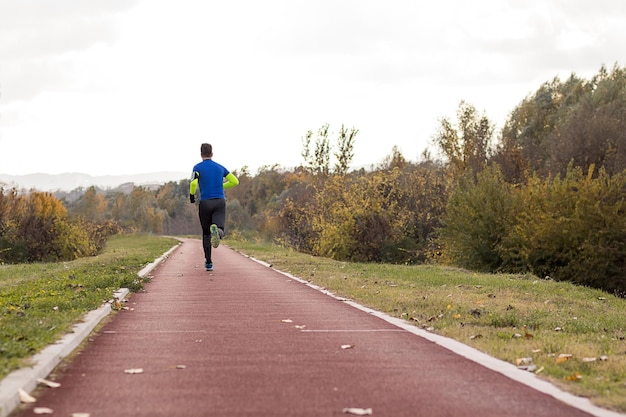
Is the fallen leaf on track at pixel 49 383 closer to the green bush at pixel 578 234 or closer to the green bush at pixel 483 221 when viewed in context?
the green bush at pixel 578 234

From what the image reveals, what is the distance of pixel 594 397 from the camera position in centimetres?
587

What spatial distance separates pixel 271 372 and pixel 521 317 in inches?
202

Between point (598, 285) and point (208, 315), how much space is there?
15.2 metres

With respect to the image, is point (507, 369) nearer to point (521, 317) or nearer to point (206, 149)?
point (521, 317)

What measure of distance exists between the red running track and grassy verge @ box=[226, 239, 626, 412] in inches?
20.7

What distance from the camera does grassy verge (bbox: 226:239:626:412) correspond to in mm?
6875

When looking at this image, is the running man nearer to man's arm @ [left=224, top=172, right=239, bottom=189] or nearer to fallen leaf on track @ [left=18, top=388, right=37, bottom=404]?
man's arm @ [left=224, top=172, right=239, bottom=189]

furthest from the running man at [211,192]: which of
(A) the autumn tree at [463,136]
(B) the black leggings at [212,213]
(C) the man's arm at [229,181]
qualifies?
(A) the autumn tree at [463,136]

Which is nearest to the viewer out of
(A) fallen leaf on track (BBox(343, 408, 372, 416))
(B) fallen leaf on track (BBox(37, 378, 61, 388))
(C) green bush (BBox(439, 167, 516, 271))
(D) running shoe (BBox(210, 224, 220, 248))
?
(A) fallen leaf on track (BBox(343, 408, 372, 416))

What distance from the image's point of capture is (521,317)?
10.7 m

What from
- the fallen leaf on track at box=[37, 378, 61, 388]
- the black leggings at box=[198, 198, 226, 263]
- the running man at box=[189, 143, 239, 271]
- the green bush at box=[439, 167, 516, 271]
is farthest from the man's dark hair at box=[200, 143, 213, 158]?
the fallen leaf on track at box=[37, 378, 61, 388]

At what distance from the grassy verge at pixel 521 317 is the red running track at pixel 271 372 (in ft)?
1.73

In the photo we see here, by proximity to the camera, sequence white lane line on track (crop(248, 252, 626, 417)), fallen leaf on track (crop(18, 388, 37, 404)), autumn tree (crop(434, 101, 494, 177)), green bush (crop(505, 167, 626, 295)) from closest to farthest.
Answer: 1. fallen leaf on track (crop(18, 388, 37, 404))
2. white lane line on track (crop(248, 252, 626, 417))
3. green bush (crop(505, 167, 626, 295))
4. autumn tree (crop(434, 101, 494, 177))

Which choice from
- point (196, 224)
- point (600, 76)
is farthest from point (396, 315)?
point (196, 224)
